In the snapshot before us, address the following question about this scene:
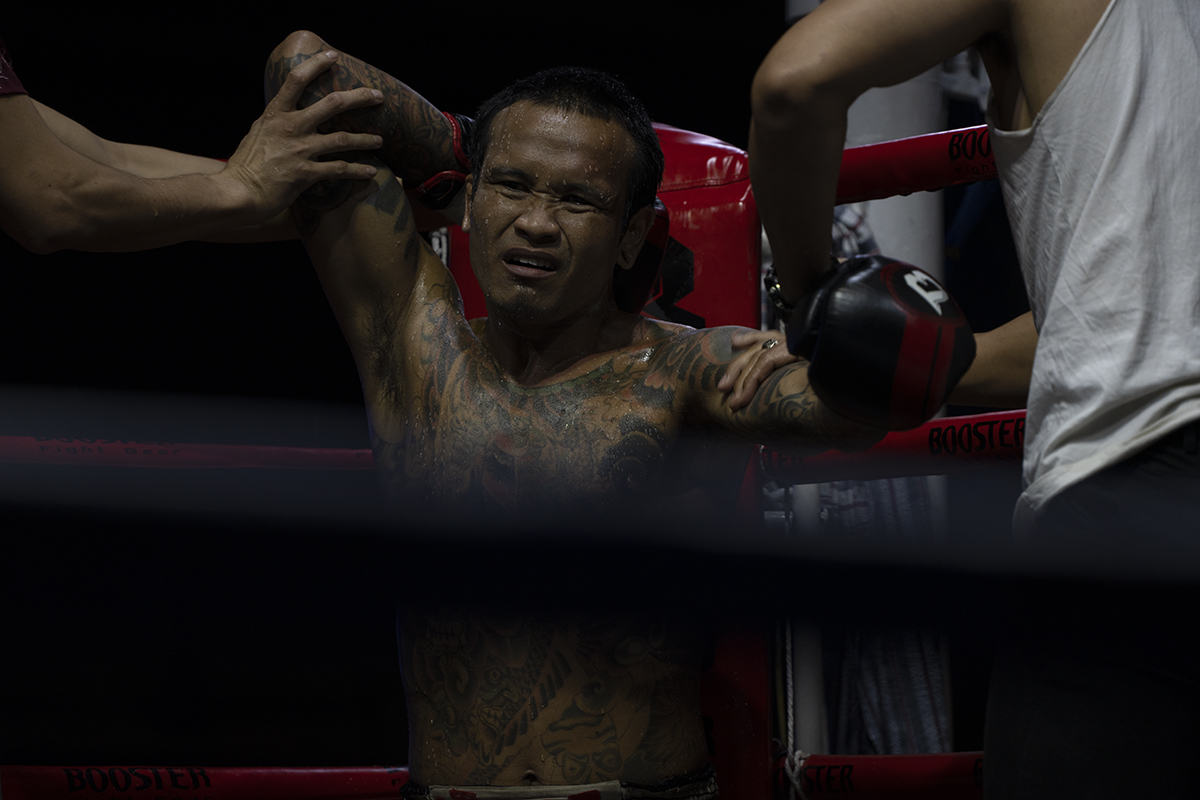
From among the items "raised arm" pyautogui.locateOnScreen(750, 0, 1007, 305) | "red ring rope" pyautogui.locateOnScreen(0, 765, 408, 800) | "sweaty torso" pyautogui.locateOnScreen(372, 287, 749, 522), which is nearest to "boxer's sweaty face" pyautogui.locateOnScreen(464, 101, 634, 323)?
"sweaty torso" pyautogui.locateOnScreen(372, 287, 749, 522)

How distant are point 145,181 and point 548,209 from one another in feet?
1.77

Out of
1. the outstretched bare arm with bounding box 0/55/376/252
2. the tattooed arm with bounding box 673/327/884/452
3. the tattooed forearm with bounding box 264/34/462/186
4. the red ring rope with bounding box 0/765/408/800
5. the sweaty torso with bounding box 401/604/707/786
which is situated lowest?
the red ring rope with bounding box 0/765/408/800

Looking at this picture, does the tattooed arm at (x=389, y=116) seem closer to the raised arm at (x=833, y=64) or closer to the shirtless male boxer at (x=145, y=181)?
the shirtless male boxer at (x=145, y=181)

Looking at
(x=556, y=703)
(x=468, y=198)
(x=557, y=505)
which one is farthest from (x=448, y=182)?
(x=556, y=703)

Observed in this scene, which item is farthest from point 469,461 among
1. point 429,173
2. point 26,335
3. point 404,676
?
point 26,335

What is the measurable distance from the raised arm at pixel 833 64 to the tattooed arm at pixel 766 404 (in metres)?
0.26

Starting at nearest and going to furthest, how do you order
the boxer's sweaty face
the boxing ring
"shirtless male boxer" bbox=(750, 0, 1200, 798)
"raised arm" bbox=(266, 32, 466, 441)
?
"shirtless male boxer" bbox=(750, 0, 1200, 798)
the boxer's sweaty face
"raised arm" bbox=(266, 32, 466, 441)
the boxing ring

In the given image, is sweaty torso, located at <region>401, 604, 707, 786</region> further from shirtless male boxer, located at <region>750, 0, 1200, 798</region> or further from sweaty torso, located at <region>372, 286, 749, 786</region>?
shirtless male boxer, located at <region>750, 0, 1200, 798</region>

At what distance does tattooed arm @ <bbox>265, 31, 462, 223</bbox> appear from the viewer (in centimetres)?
148

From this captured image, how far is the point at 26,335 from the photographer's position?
336 cm

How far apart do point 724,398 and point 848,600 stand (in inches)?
28.4

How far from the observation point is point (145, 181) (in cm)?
139

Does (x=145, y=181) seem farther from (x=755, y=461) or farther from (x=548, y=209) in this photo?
(x=755, y=461)

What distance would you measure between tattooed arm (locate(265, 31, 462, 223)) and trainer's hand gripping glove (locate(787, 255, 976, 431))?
0.77 metres
